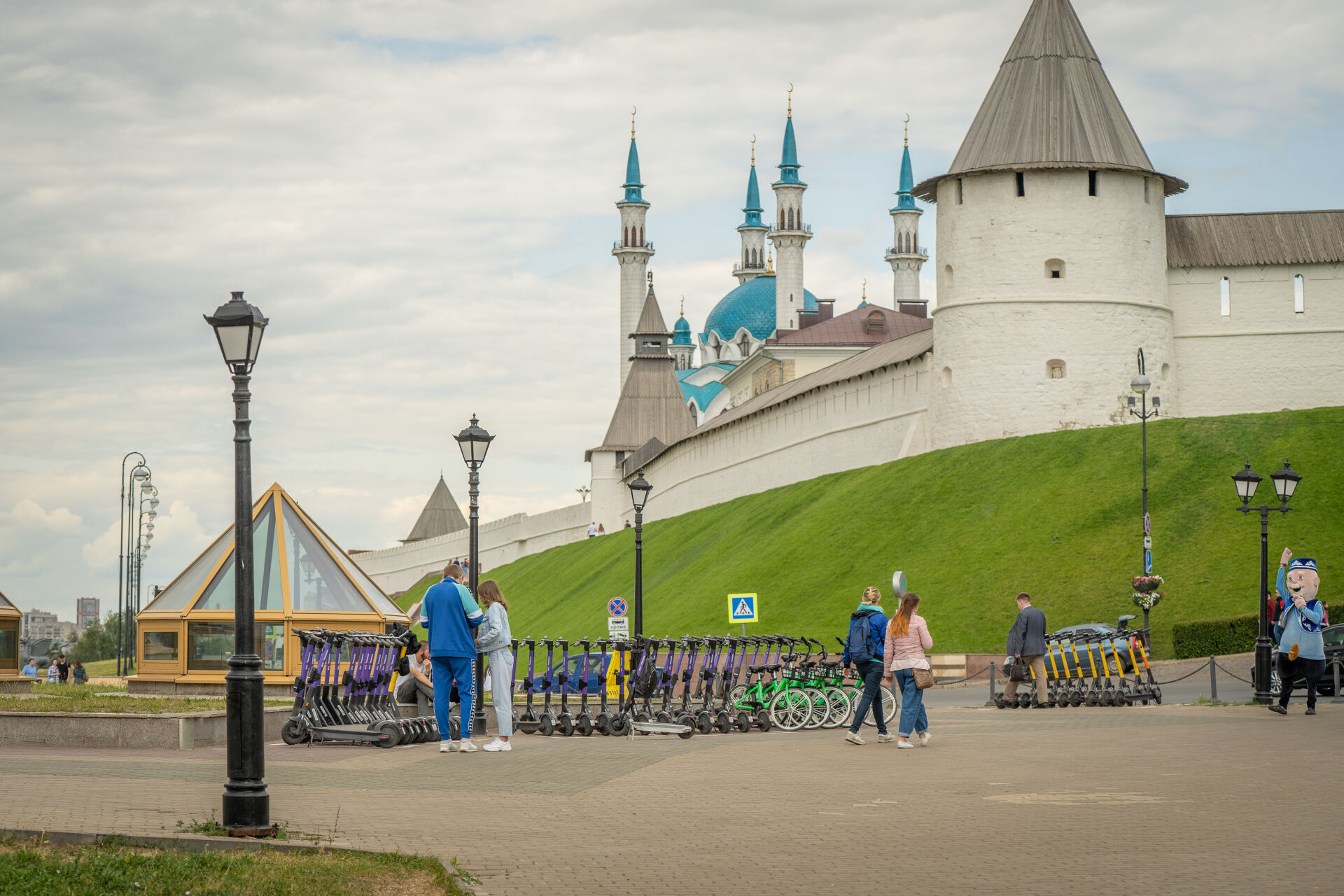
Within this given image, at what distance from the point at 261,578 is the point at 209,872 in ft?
43.1

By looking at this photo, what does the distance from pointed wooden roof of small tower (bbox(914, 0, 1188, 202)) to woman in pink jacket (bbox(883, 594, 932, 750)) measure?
120ft

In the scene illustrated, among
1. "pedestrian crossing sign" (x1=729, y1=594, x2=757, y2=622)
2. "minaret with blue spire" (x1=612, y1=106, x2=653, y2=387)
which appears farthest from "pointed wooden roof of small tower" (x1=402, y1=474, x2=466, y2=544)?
"pedestrian crossing sign" (x1=729, y1=594, x2=757, y2=622)

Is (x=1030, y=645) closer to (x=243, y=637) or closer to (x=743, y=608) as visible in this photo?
(x=743, y=608)

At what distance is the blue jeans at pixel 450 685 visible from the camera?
48.8 ft

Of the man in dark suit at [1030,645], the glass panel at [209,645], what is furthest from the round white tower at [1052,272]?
the glass panel at [209,645]

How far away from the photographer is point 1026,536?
42.0 m

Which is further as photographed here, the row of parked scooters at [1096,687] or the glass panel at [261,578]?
the row of parked scooters at [1096,687]

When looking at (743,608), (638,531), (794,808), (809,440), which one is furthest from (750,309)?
(794,808)

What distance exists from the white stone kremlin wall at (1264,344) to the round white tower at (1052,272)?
97cm

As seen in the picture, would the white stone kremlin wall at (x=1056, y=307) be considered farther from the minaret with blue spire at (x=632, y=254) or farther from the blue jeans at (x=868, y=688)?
the minaret with blue spire at (x=632, y=254)

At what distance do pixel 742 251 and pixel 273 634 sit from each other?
4849 inches

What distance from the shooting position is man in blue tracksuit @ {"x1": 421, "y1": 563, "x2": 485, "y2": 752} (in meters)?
14.7

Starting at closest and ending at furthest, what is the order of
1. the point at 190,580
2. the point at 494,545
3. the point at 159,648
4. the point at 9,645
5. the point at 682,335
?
1. the point at 159,648
2. the point at 190,580
3. the point at 9,645
4. the point at 494,545
5. the point at 682,335

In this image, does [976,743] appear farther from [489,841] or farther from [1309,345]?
[1309,345]
